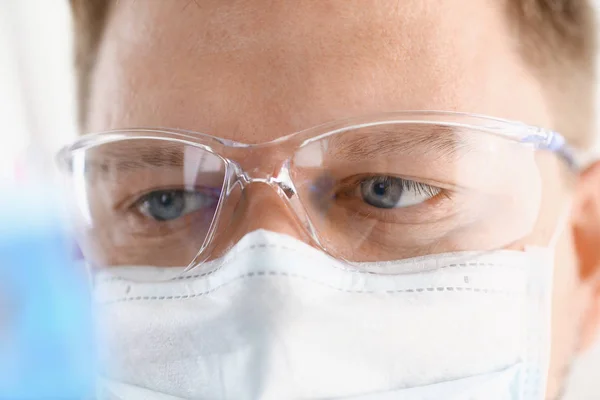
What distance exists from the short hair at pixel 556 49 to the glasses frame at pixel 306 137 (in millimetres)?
145

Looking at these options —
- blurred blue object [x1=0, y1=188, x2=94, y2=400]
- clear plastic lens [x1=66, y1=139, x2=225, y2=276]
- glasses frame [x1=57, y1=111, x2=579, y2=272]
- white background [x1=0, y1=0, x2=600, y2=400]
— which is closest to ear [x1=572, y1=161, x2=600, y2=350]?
glasses frame [x1=57, y1=111, x2=579, y2=272]

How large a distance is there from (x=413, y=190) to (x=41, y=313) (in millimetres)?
716

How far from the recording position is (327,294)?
0.73 m

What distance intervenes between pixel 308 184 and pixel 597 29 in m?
0.72

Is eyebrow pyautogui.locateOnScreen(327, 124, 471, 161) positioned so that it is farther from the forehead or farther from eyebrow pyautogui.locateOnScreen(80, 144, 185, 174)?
eyebrow pyautogui.locateOnScreen(80, 144, 185, 174)

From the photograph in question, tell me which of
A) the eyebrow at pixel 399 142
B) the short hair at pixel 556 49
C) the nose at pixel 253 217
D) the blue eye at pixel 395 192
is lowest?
the nose at pixel 253 217

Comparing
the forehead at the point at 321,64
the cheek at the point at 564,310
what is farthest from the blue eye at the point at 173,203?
the cheek at the point at 564,310

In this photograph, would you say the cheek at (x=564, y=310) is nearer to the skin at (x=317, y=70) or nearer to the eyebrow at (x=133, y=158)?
the skin at (x=317, y=70)

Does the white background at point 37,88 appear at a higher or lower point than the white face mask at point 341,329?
higher

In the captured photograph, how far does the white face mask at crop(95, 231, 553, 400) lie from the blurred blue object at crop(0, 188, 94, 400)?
29 centimetres

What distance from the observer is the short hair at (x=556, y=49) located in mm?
918

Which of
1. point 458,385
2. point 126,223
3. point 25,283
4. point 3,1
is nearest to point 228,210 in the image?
point 126,223

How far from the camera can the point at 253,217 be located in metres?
0.77

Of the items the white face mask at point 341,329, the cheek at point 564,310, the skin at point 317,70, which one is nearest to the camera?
the white face mask at point 341,329
